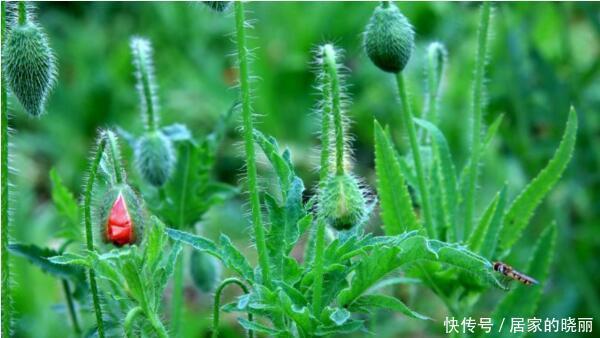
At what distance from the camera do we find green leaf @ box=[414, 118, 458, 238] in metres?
2.70

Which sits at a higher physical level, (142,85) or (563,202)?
(142,85)

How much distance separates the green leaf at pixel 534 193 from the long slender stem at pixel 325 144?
27.4 inches

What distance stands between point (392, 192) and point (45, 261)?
0.84 m

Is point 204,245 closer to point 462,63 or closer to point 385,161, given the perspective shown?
point 385,161

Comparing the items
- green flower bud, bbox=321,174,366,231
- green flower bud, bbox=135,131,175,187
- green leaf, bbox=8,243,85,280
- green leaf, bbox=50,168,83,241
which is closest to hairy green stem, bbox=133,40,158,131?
green flower bud, bbox=135,131,175,187

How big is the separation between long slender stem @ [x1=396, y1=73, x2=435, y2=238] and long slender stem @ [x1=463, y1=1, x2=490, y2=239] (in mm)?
169

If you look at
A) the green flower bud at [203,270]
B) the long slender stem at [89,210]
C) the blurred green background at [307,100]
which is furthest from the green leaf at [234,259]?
the blurred green background at [307,100]

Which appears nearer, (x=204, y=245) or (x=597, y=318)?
(x=204, y=245)

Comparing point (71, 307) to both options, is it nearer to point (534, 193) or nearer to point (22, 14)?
point (22, 14)

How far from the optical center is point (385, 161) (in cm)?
251

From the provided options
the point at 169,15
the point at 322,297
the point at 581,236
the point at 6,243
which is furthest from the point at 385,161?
the point at 169,15

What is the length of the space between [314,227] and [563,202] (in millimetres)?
2475

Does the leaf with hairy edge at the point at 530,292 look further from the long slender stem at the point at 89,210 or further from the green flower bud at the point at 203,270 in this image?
the long slender stem at the point at 89,210

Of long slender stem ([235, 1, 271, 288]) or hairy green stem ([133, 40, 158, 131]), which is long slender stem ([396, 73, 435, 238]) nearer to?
long slender stem ([235, 1, 271, 288])
